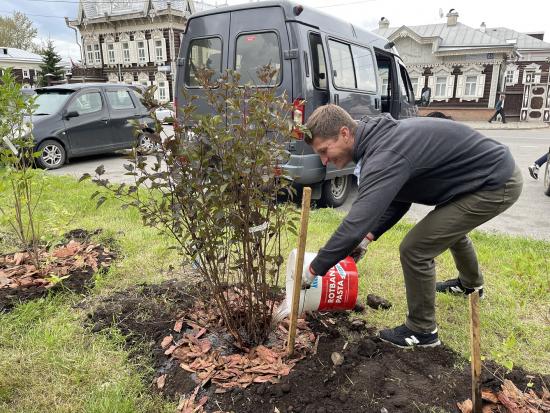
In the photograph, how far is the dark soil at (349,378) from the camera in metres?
1.98

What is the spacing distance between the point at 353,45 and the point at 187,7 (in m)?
31.4

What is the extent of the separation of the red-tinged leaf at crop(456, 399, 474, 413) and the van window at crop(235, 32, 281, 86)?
12.7 feet

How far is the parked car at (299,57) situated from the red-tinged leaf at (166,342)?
96.6 inches

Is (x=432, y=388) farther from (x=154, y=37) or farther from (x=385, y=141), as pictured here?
(x=154, y=37)

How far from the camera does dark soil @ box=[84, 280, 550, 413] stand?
1978 mm

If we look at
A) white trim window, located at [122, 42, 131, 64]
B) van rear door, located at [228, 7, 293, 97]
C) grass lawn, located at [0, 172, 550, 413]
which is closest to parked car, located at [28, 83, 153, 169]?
van rear door, located at [228, 7, 293, 97]

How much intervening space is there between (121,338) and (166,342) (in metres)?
0.31

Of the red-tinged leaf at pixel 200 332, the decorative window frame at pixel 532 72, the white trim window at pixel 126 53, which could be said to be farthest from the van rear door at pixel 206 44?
the decorative window frame at pixel 532 72

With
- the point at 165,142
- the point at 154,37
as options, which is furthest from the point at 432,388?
the point at 154,37

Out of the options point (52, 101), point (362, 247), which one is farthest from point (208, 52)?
point (52, 101)

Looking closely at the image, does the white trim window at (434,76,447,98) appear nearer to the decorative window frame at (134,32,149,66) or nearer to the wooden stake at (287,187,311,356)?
the decorative window frame at (134,32,149,66)

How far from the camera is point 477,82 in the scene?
2814 cm

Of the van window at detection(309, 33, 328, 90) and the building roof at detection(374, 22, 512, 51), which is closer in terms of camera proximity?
the van window at detection(309, 33, 328, 90)

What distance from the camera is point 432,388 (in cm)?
208
